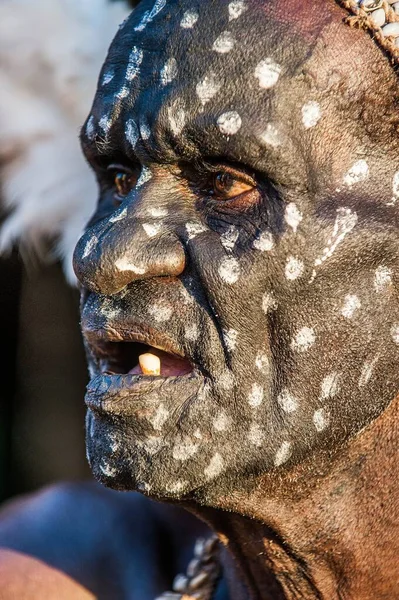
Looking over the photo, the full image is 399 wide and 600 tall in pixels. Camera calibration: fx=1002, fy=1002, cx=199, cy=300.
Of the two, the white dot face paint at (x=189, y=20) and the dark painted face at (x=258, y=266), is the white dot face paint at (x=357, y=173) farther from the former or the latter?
the white dot face paint at (x=189, y=20)

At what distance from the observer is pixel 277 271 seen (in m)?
1.97

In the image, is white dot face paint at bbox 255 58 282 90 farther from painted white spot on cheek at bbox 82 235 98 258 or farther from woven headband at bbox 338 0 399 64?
painted white spot on cheek at bbox 82 235 98 258

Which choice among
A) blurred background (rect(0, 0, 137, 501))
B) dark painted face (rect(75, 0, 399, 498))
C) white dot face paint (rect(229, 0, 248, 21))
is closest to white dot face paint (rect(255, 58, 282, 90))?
dark painted face (rect(75, 0, 399, 498))

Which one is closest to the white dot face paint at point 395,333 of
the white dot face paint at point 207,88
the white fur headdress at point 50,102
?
the white dot face paint at point 207,88

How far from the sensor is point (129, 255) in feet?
6.52

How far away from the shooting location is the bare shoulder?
8.89 ft

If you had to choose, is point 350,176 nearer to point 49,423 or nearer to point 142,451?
point 142,451

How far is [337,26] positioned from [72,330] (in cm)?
325

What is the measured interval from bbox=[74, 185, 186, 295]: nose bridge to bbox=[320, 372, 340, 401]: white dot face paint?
1.20 ft

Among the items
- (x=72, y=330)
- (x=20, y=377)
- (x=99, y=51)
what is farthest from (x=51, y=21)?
(x=20, y=377)

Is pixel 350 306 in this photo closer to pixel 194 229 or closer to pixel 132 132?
pixel 194 229

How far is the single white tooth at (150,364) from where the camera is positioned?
2045mm

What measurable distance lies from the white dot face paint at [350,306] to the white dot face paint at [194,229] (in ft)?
1.04

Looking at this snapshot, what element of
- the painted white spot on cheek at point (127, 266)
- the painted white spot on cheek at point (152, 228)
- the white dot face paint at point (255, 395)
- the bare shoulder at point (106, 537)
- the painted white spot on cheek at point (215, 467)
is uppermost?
the painted white spot on cheek at point (152, 228)
